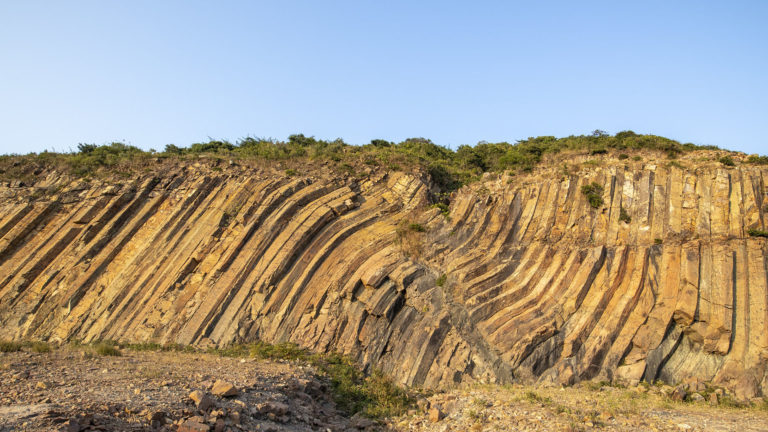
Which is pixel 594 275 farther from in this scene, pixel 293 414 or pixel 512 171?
pixel 293 414

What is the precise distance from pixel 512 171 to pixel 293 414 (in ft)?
43.4

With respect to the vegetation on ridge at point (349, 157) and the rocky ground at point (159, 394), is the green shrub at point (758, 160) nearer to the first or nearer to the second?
the vegetation on ridge at point (349, 157)

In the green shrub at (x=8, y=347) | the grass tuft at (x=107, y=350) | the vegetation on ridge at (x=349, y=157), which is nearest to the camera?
the green shrub at (x=8, y=347)

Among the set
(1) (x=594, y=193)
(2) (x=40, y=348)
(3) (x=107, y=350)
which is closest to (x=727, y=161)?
(1) (x=594, y=193)

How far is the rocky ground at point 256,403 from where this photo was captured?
8.66m

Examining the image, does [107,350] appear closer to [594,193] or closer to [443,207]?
[443,207]

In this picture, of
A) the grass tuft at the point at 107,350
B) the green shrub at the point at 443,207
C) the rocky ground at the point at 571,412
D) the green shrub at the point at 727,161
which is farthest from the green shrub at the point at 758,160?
the grass tuft at the point at 107,350

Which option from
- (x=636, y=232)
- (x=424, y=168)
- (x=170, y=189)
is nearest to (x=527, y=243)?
(x=636, y=232)

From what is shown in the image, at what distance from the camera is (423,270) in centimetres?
1652

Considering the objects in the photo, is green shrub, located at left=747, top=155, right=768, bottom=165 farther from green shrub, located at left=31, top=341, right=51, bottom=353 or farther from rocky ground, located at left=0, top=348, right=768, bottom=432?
green shrub, located at left=31, top=341, right=51, bottom=353

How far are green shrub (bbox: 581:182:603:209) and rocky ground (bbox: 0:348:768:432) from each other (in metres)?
6.40

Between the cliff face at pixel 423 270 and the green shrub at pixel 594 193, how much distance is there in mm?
193

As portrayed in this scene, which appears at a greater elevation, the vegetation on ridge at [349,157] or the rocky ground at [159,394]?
the vegetation on ridge at [349,157]

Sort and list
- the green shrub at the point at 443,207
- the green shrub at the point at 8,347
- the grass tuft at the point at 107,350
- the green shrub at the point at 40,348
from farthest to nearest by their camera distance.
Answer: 1. the green shrub at the point at 443,207
2. the grass tuft at the point at 107,350
3. the green shrub at the point at 40,348
4. the green shrub at the point at 8,347
